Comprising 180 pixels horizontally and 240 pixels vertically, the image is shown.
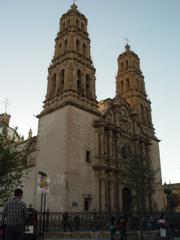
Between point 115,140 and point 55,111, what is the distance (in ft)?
29.1

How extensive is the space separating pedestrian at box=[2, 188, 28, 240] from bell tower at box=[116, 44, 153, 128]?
37066 mm

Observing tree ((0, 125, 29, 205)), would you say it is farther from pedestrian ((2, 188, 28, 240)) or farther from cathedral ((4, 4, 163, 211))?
pedestrian ((2, 188, 28, 240))

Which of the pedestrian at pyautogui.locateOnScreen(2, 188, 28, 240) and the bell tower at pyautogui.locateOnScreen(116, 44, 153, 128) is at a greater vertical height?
the bell tower at pyautogui.locateOnScreen(116, 44, 153, 128)

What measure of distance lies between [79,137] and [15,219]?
78.1 ft

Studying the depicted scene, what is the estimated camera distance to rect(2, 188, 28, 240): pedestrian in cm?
601

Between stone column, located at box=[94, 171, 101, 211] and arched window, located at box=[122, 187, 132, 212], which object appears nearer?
stone column, located at box=[94, 171, 101, 211]

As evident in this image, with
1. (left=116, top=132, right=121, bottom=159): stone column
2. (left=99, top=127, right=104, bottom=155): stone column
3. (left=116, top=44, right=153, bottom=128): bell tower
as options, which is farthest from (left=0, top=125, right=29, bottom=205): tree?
(left=116, top=44, right=153, bottom=128): bell tower

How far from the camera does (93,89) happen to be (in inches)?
1403

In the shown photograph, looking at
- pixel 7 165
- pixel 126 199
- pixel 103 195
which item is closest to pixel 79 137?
pixel 103 195

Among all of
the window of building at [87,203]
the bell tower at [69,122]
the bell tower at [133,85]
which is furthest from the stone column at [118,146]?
the bell tower at [133,85]

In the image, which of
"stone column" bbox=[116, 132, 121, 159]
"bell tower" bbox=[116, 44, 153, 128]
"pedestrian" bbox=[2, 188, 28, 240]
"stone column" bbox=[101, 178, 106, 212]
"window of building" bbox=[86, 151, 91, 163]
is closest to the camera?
"pedestrian" bbox=[2, 188, 28, 240]

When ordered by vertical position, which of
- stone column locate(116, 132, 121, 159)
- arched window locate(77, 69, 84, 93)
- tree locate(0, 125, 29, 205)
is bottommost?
tree locate(0, 125, 29, 205)

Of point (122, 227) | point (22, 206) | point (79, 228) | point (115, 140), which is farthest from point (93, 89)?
point (22, 206)

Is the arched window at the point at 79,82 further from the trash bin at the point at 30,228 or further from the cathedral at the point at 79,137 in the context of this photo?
the trash bin at the point at 30,228
